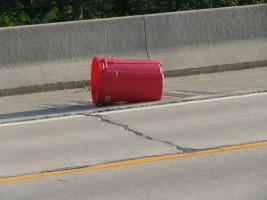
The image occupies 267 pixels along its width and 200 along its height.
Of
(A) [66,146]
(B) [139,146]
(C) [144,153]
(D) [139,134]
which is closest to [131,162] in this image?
(C) [144,153]

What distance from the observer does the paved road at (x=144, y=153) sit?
24.4ft

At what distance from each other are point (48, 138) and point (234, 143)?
2.40m

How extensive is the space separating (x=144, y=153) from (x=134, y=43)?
264 inches

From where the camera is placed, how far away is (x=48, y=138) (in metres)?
10.2

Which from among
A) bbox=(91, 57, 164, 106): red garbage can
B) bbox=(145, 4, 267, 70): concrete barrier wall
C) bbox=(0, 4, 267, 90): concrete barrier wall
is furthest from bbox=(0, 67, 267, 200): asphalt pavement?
bbox=(145, 4, 267, 70): concrete barrier wall

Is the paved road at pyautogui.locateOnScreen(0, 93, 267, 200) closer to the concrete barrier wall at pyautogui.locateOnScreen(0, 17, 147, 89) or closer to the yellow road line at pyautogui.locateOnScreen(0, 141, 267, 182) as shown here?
the yellow road line at pyautogui.locateOnScreen(0, 141, 267, 182)

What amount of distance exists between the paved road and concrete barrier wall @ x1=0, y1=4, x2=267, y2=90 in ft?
10.1

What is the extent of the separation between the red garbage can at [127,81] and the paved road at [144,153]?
48cm

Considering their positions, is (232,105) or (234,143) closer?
(234,143)

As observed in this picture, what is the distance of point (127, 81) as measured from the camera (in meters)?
12.5

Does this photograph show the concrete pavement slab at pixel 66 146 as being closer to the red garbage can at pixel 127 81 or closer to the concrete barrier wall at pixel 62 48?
the red garbage can at pixel 127 81

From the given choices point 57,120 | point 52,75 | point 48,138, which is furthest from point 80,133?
point 52,75

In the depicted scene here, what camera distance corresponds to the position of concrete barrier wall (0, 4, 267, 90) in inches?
572

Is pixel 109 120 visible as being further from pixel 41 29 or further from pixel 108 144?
pixel 41 29
